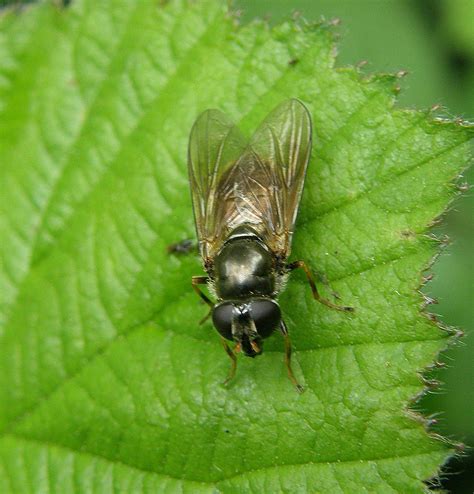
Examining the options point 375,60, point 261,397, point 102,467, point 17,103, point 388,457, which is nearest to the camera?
point 388,457

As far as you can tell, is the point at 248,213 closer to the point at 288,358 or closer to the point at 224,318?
the point at 224,318

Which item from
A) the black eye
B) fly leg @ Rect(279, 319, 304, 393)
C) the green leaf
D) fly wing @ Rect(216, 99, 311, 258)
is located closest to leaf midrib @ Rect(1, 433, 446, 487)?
the green leaf

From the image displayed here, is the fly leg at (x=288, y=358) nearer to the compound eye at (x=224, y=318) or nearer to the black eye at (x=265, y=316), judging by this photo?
the black eye at (x=265, y=316)

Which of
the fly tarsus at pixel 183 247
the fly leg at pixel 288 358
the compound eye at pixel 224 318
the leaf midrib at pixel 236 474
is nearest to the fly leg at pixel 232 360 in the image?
the compound eye at pixel 224 318

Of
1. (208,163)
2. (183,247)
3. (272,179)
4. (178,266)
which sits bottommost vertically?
(178,266)

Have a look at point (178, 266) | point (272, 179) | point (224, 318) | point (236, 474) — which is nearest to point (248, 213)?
point (272, 179)

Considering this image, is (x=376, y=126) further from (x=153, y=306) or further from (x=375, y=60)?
(x=375, y=60)

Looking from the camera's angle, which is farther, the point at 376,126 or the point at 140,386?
the point at 140,386

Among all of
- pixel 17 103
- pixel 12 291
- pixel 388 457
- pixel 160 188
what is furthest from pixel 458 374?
pixel 17 103
